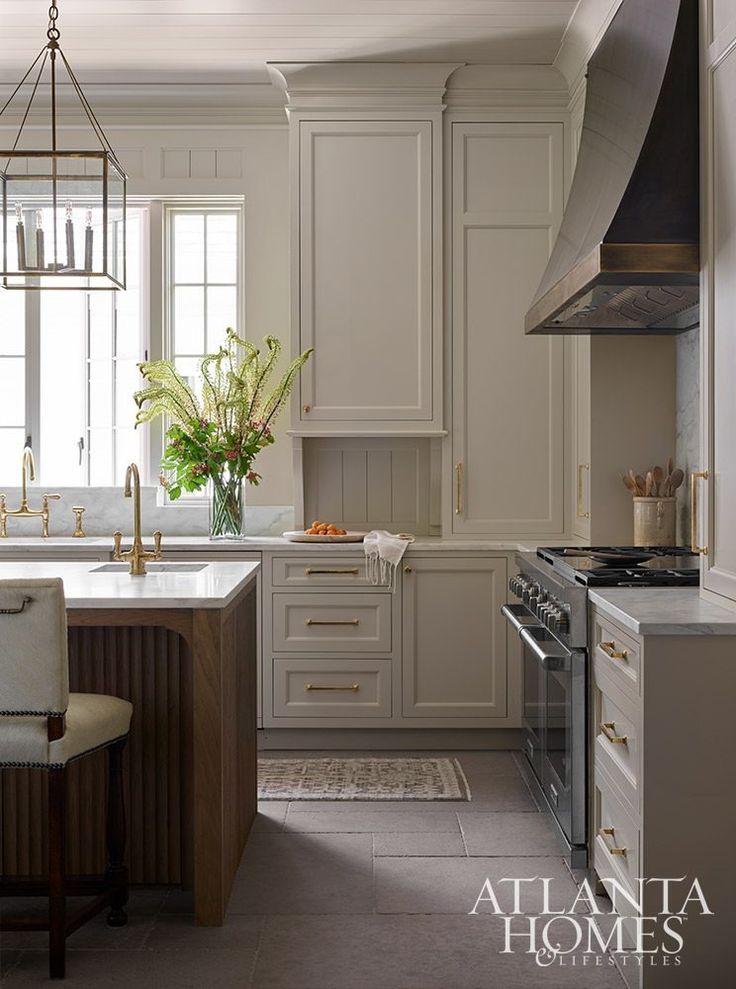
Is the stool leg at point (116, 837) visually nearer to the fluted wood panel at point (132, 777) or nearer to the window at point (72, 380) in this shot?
the fluted wood panel at point (132, 777)

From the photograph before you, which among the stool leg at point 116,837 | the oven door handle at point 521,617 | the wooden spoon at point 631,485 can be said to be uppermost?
the wooden spoon at point 631,485

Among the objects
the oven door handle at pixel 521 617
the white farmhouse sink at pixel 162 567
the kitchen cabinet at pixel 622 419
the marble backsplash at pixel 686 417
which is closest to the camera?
the white farmhouse sink at pixel 162 567

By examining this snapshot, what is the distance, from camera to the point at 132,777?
297 centimetres

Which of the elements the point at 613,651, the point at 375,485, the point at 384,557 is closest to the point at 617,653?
the point at 613,651

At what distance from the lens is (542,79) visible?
4609 mm

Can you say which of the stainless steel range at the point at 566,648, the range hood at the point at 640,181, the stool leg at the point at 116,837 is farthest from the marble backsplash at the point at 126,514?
the stool leg at the point at 116,837

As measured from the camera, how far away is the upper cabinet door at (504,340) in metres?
4.64

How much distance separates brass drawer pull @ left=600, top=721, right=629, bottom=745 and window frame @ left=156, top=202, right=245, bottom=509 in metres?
2.74

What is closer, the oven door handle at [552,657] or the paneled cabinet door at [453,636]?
the oven door handle at [552,657]

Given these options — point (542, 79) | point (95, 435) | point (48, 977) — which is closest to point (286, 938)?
point (48, 977)

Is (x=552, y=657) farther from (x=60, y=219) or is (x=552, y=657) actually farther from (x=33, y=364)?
(x=33, y=364)

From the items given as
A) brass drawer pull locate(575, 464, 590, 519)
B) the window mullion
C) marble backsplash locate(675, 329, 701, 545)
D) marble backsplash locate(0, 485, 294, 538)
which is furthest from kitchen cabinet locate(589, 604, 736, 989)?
the window mullion

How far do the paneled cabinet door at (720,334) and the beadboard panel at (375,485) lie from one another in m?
2.30

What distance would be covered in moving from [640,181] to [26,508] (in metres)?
3.25
